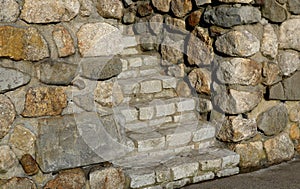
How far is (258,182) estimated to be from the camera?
3031mm

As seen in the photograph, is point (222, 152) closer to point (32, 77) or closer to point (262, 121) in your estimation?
point (262, 121)

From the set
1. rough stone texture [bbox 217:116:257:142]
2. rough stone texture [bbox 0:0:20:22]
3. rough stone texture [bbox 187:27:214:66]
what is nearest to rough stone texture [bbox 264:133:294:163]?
rough stone texture [bbox 217:116:257:142]

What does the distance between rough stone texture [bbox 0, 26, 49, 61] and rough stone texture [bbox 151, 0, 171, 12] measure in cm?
143

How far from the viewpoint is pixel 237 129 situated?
317 cm

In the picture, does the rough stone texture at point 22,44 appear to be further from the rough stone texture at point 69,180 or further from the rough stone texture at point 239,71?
the rough stone texture at point 239,71

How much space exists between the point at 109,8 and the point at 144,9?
1.17 metres

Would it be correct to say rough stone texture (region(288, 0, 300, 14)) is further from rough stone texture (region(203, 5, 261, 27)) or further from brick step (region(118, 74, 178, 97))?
brick step (region(118, 74, 178, 97))

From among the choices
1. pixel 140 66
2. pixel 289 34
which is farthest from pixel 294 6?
pixel 140 66

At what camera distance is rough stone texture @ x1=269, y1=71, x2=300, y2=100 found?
3.30 m

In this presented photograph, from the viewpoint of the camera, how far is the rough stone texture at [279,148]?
336 centimetres

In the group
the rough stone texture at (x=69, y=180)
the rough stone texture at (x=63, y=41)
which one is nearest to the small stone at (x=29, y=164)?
the rough stone texture at (x=69, y=180)

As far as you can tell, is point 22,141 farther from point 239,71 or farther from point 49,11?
point 239,71

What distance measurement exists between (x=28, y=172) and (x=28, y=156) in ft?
0.32

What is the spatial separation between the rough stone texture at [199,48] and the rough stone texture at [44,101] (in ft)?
4.08
